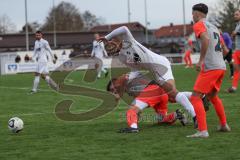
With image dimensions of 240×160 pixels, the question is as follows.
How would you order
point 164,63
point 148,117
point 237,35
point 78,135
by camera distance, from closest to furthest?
point 78,135
point 164,63
point 148,117
point 237,35

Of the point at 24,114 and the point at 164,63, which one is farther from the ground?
the point at 164,63

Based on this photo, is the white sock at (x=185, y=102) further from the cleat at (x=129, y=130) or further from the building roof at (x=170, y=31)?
the building roof at (x=170, y=31)

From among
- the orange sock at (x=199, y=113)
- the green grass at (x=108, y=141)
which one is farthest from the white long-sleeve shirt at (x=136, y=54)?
the orange sock at (x=199, y=113)

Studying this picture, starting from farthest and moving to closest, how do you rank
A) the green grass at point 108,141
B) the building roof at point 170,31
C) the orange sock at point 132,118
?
the building roof at point 170,31
the orange sock at point 132,118
the green grass at point 108,141

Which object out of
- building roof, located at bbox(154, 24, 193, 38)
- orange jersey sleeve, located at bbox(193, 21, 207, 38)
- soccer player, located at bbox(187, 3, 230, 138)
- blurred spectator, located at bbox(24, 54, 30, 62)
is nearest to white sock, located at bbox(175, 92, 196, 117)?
soccer player, located at bbox(187, 3, 230, 138)

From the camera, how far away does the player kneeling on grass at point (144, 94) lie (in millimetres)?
11062

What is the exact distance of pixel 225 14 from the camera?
3644 inches

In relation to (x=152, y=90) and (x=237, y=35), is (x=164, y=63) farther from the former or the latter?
(x=237, y=35)

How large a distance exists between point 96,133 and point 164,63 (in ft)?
6.25

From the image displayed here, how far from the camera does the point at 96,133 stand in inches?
417

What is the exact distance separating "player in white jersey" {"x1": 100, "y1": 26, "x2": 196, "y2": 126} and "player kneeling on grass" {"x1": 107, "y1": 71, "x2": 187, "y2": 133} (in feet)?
0.89

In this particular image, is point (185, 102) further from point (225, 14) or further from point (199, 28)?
point (225, 14)

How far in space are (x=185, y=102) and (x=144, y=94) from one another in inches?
34.8

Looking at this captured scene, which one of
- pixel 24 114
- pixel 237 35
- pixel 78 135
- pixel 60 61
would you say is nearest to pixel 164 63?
pixel 78 135
